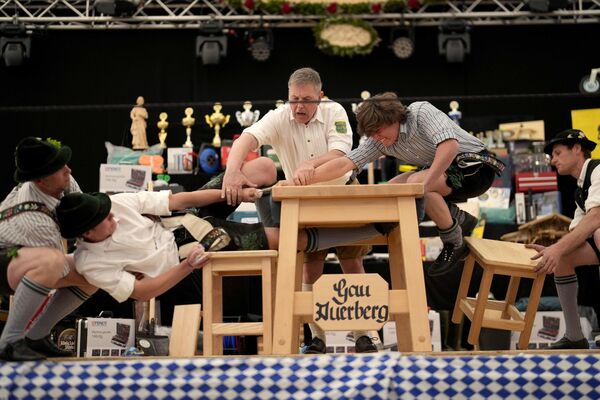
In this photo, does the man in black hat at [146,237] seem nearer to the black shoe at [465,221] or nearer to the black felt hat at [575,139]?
the black shoe at [465,221]

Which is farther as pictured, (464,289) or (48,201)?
(464,289)

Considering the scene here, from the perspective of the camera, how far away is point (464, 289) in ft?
14.1

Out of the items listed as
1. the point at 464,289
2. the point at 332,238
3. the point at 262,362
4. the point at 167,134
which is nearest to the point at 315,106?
the point at 332,238

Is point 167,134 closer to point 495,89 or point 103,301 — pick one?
point 103,301

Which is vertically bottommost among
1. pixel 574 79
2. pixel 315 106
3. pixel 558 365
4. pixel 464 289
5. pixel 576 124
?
pixel 558 365

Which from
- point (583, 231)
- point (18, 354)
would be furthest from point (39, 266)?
point (583, 231)

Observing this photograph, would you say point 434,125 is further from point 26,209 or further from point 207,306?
point 26,209

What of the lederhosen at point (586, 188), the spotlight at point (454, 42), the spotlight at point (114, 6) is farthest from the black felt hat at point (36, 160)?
the spotlight at point (454, 42)

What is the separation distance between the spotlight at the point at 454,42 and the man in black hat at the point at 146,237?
14.8 feet

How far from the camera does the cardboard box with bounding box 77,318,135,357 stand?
6.10 meters

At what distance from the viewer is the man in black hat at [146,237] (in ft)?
10.8

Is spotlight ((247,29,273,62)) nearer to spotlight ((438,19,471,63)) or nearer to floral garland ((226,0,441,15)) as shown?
floral garland ((226,0,441,15))

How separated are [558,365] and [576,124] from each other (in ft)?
16.9

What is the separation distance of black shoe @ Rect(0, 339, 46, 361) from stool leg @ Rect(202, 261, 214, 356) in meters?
0.66
